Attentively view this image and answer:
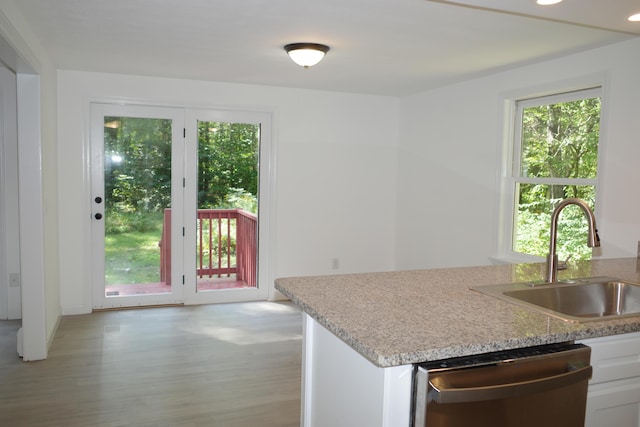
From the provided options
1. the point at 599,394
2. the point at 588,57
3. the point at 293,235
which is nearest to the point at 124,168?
the point at 293,235

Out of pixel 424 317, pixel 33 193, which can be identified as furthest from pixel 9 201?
pixel 424 317

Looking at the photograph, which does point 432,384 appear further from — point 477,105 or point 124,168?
point 124,168

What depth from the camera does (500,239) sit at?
4254 millimetres

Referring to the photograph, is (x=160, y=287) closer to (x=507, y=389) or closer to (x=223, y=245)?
(x=223, y=245)

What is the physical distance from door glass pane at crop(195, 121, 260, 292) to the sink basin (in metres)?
3.54

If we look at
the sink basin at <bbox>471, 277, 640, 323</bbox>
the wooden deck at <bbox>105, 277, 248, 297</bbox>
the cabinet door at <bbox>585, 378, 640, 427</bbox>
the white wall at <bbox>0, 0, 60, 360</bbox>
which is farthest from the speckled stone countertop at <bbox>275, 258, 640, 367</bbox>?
the wooden deck at <bbox>105, 277, 248, 297</bbox>

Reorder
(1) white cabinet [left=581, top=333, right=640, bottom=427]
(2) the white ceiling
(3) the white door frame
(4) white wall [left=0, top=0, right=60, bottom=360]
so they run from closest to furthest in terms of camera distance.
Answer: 1. (1) white cabinet [left=581, top=333, right=640, bottom=427]
2. (2) the white ceiling
3. (4) white wall [left=0, top=0, right=60, bottom=360]
4. (3) the white door frame

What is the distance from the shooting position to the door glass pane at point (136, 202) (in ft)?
15.5

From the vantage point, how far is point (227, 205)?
516cm

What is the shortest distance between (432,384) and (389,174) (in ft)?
14.9

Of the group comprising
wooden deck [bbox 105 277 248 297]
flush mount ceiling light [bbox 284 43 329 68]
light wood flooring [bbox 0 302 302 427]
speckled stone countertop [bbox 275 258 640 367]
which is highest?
flush mount ceiling light [bbox 284 43 329 68]

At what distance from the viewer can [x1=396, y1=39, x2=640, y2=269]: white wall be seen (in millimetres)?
3186

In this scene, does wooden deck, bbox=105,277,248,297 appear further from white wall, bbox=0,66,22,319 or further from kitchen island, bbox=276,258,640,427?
kitchen island, bbox=276,258,640,427

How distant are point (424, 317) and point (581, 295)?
935 mm
